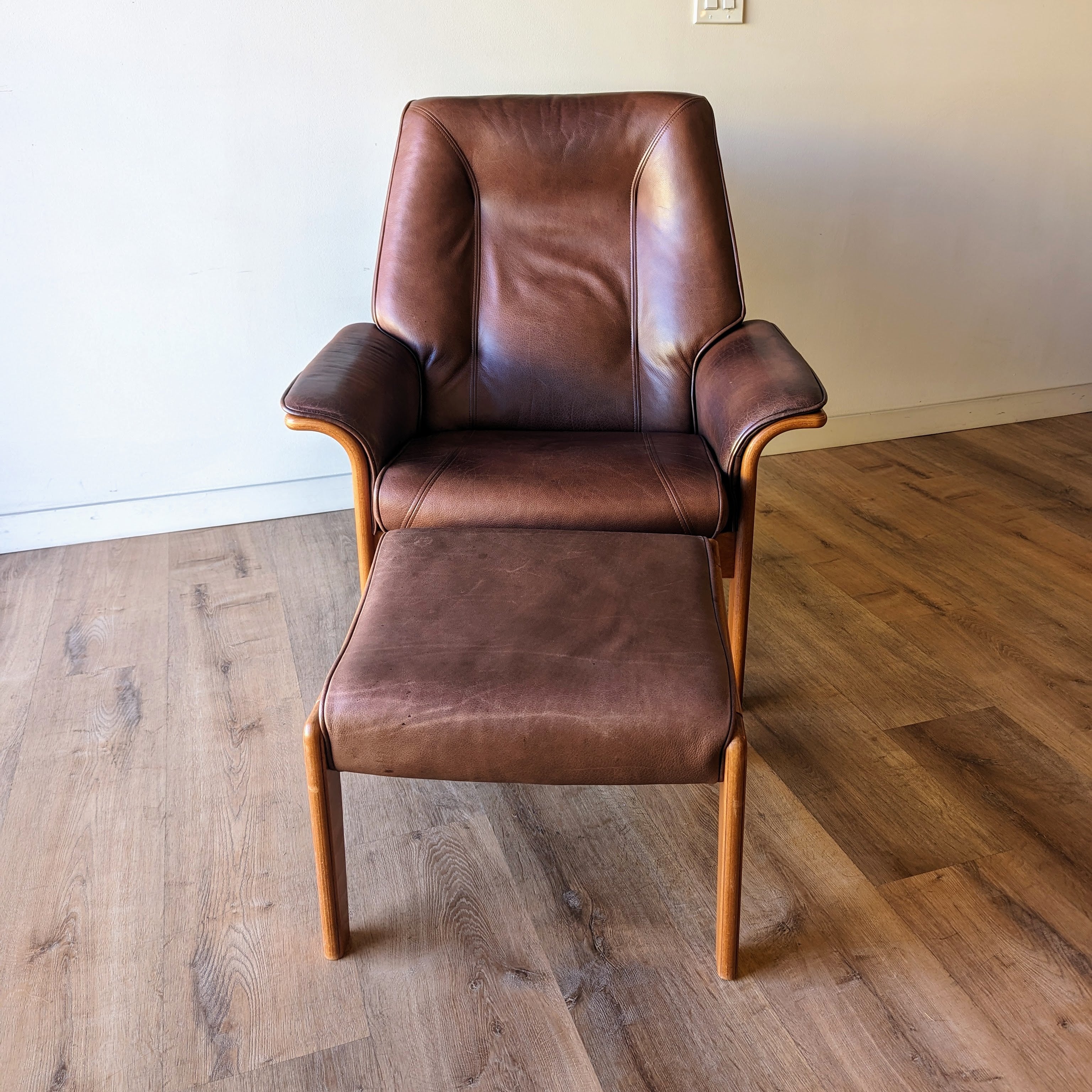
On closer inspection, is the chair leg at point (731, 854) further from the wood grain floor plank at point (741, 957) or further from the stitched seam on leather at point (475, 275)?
the stitched seam on leather at point (475, 275)

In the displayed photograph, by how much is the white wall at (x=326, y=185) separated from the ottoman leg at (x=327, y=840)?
4.79ft

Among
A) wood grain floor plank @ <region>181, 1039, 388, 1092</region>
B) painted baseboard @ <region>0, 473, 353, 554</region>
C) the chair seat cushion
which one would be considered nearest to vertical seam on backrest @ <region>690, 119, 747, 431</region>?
the chair seat cushion

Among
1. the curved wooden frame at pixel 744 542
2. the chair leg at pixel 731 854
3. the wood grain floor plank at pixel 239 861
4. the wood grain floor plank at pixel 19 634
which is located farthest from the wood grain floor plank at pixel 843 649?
the wood grain floor plank at pixel 19 634

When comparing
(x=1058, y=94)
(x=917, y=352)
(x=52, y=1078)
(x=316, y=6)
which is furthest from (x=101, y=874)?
(x=1058, y=94)

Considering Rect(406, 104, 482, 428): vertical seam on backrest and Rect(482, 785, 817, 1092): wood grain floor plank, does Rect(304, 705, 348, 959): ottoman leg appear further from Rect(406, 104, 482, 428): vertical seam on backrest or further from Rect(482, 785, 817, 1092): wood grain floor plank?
Rect(406, 104, 482, 428): vertical seam on backrest

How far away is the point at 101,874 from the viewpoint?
1.38 m

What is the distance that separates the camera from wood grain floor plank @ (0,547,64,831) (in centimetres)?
165

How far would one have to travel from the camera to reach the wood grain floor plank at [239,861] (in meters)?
1.14

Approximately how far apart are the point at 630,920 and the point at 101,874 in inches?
30.1

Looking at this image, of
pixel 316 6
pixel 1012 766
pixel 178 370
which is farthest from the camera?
pixel 178 370

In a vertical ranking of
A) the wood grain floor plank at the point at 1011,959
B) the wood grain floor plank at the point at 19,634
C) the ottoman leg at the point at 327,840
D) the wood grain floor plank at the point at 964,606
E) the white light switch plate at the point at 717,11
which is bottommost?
the wood grain floor plank at the point at 19,634

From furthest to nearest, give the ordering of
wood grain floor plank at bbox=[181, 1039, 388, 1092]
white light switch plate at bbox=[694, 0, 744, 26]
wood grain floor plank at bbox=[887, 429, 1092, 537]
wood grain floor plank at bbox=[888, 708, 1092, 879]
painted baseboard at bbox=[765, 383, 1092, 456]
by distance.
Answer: painted baseboard at bbox=[765, 383, 1092, 456] → wood grain floor plank at bbox=[887, 429, 1092, 537] → white light switch plate at bbox=[694, 0, 744, 26] → wood grain floor plank at bbox=[888, 708, 1092, 879] → wood grain floor plank at bbox=[181, 1039, 388, 1092]

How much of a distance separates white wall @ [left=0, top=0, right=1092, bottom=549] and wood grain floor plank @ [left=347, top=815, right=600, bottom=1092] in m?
1.34

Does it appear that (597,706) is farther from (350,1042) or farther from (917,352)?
(917,352)
